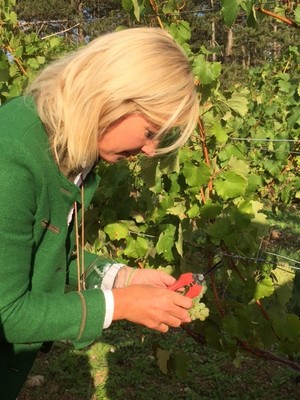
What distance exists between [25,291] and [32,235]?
149 mm

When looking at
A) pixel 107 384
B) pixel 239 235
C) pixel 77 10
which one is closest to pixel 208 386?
pixel 107 384

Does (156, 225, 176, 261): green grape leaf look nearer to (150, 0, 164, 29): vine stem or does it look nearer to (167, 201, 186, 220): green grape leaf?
(167, 201, 186, 220): green grape leaf

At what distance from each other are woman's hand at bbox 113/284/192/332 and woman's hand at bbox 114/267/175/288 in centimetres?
44

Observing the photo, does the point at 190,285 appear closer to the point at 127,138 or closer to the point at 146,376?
the point at 127,138

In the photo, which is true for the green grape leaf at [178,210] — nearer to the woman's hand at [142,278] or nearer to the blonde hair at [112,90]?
the woman's hand at [142,278]

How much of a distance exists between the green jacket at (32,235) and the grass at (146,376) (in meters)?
1.67

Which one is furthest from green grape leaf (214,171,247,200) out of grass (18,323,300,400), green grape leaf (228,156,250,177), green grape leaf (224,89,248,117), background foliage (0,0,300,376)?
grass (18,323,300,400)

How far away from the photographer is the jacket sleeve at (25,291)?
128cm

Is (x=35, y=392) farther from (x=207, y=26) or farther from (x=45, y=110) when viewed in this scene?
(x=207, y=26)

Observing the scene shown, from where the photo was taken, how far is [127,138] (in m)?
1.47

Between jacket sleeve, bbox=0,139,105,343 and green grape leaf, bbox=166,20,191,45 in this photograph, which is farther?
green grape leaf, bbox=166,20,191,45

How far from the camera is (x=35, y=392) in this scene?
332 centimetres

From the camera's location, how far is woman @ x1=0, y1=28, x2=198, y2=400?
4.33 ft

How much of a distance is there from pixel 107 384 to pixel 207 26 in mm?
29622
